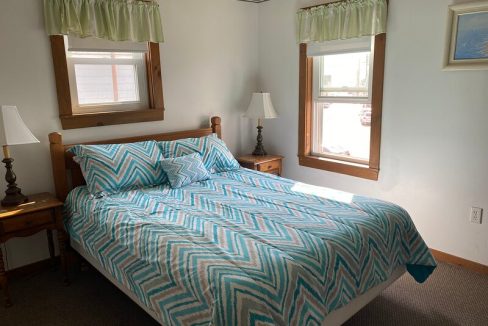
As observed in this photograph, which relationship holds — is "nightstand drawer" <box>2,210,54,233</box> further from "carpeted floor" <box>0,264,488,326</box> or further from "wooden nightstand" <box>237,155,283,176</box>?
"wooden nightstand" <box>237,155,283,176</box>

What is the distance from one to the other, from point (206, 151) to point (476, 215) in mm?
2171

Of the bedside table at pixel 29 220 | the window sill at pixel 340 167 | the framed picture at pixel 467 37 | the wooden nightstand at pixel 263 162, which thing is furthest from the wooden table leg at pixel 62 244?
the framed picture at pixel 467 37

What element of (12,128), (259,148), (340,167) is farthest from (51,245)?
(340,167)

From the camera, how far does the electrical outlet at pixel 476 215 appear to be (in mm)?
2777

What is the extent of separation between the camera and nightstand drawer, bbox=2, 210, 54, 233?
2.45 m

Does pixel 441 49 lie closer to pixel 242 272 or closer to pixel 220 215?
pixel 220 215

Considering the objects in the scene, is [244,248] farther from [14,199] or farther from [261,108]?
[261,108]

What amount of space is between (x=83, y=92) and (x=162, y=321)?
6.87ft

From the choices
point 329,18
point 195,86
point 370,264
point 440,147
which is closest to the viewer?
point 370,264

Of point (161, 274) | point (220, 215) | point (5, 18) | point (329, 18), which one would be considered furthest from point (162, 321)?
point (329, 18)

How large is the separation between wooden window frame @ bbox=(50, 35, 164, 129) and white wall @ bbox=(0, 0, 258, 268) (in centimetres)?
5

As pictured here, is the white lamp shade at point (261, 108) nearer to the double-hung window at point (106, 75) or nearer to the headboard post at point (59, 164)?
the double-hung window at point (106, 75)

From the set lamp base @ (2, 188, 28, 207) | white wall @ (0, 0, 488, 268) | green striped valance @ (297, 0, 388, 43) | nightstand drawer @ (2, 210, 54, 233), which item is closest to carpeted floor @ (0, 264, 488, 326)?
white wall @ (0, 0, 488, 268)

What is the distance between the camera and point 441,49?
9.14 ft
